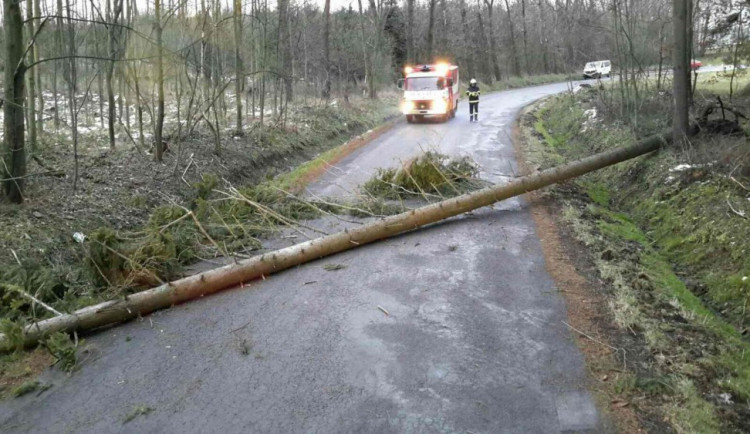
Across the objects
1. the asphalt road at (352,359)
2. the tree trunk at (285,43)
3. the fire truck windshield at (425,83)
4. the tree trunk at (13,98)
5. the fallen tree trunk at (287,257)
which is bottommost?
the asphalt road at (352,359)

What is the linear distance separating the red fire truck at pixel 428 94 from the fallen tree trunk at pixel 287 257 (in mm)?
12879

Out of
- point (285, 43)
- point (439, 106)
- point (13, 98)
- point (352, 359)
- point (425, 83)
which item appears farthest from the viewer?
point (425, 83)

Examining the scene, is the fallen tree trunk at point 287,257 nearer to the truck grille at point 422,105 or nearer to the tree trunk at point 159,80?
the tree trunk at point 159,80

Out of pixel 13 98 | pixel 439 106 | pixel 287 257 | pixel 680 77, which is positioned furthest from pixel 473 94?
pixel 13 98

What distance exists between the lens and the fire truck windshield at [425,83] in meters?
25.3

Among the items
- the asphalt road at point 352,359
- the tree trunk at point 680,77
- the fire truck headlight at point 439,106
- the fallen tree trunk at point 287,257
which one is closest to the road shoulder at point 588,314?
the asphalt road at point 352,359

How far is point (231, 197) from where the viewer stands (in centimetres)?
1023

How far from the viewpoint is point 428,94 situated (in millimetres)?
25109

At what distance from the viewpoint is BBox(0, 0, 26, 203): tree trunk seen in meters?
9.58

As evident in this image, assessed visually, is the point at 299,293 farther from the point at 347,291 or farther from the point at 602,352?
the point at 602,352

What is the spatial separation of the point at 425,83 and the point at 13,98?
59.8 ft

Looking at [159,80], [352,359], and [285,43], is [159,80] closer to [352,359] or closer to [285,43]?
[352,359]

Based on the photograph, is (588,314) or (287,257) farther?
(287,257)

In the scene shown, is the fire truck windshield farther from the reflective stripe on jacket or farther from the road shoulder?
the road shoulder
